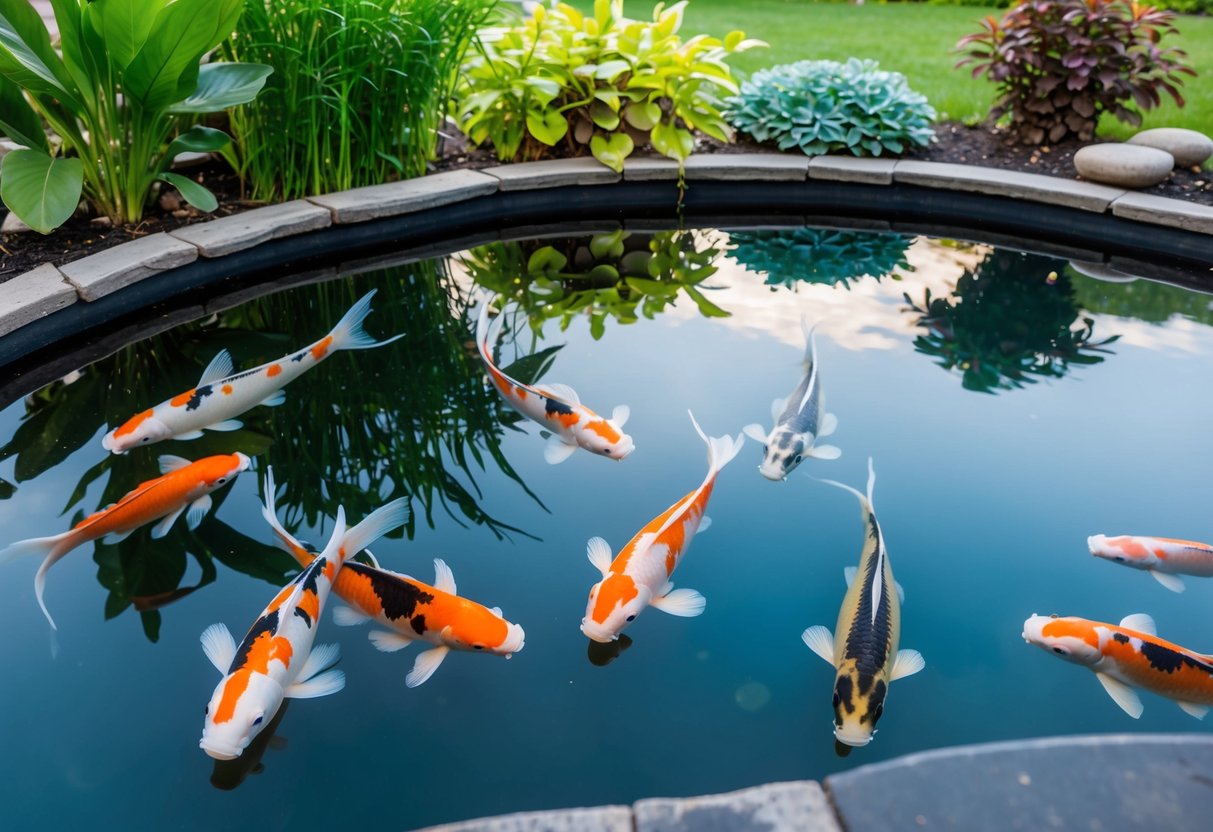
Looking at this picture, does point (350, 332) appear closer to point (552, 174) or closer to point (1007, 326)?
point (552, 174)

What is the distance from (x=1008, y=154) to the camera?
19.0ft

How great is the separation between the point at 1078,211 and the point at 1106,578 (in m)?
3.27

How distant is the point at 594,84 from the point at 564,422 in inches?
126

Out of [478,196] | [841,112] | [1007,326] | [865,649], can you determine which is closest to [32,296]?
[478,196]

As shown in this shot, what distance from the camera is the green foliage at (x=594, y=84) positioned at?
17.5ft

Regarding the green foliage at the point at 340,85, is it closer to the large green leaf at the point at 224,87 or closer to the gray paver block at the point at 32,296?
the large green leaf at the point at 224,87

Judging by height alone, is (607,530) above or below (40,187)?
below

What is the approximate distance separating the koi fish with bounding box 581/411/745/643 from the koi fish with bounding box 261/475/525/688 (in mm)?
203

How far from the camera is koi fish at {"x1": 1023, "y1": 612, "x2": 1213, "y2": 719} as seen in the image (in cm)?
198

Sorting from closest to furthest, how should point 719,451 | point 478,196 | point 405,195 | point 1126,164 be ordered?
point 719,451 → point 405,195 → point 1126,164 → point 478,196

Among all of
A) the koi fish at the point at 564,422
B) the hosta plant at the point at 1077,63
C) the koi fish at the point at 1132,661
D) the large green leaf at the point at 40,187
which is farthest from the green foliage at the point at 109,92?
the hosta plant at the point at 1077,63

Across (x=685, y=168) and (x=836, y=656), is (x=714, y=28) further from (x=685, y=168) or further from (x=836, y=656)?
(x=836, y=656)

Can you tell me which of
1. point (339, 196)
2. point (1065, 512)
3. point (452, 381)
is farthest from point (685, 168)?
point (1065, 512)

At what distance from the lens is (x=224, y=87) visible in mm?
4047
